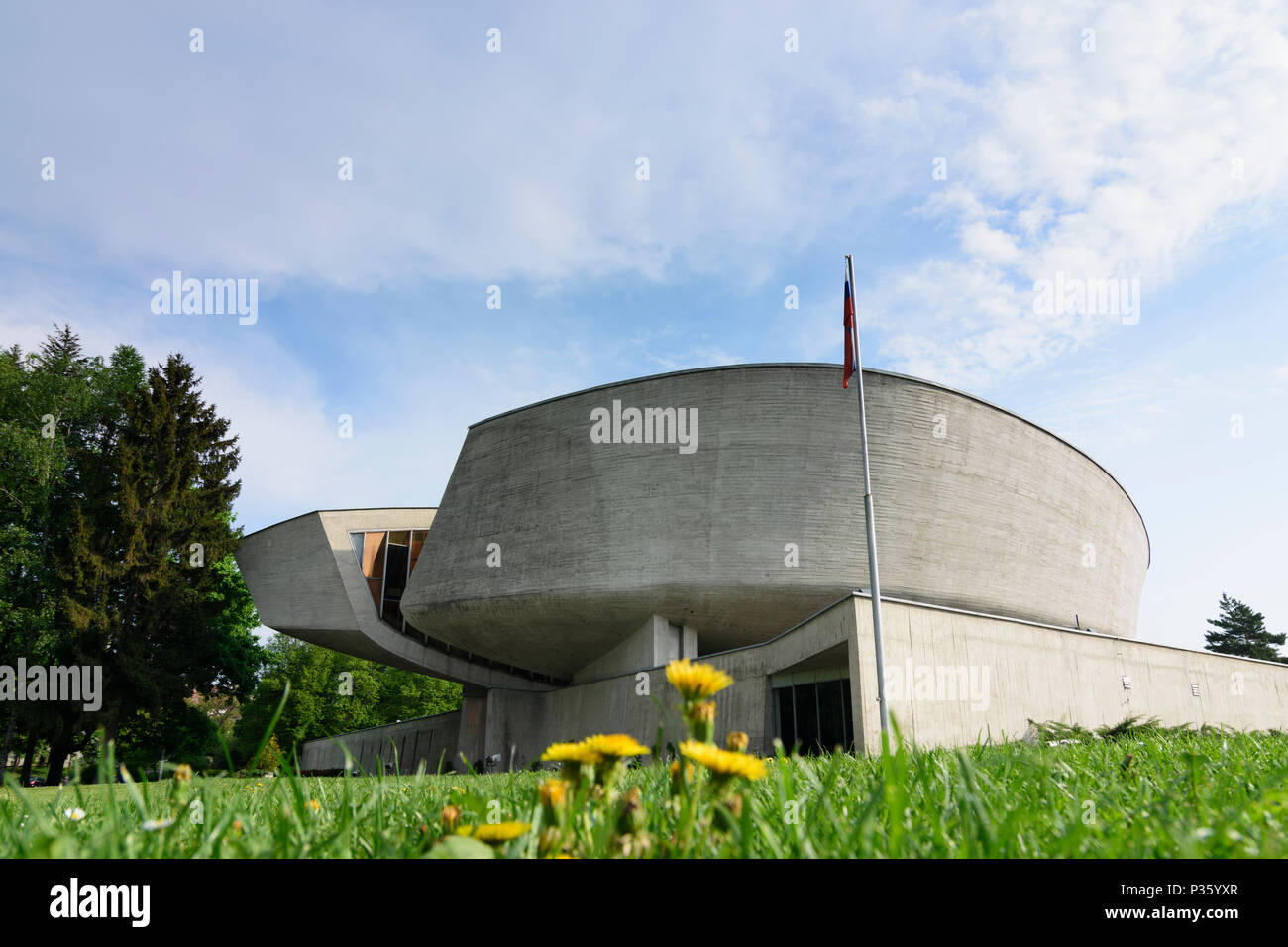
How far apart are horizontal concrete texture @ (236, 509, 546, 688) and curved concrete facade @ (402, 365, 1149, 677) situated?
24.1ft

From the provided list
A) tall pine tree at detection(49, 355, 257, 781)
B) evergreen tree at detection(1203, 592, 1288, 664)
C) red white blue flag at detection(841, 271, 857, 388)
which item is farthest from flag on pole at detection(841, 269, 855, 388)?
evergreen tree at detection(1203, 592, 1288, 664)

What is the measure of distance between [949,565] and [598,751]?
27.1m

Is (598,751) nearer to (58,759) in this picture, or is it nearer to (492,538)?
(492,538)

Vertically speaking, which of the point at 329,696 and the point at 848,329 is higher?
the point at 848,329

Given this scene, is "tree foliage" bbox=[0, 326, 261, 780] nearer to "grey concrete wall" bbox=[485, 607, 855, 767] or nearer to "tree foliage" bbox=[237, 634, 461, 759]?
"grey concrete wall" bbox=[485, 607, 855, 767]

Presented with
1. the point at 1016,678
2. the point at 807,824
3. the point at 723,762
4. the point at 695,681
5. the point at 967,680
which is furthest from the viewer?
the point at 1016,678

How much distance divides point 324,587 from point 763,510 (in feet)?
69.7

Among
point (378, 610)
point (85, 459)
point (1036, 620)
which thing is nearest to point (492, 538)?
point (378, 610)

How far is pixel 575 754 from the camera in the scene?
1.23m

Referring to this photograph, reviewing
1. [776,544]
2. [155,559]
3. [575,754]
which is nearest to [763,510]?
[776,544]

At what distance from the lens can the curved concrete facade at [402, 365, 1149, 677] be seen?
83.3 feet

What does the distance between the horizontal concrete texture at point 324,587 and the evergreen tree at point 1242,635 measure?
65.2 m

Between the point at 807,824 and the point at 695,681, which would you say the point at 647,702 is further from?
the point at 695,681
